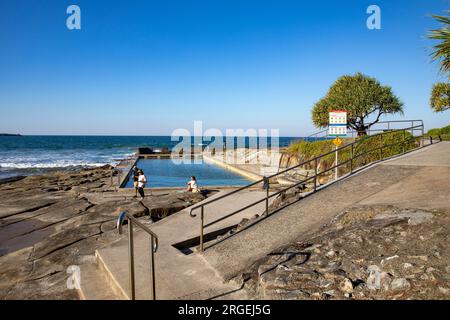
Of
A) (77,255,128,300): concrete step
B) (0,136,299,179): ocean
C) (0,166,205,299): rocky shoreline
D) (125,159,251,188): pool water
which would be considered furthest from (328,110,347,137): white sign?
(0,136,299,179): ocean

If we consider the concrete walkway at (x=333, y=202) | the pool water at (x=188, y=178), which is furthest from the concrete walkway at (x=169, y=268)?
the pool water at (x=188, y=178)

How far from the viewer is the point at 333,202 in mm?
7660

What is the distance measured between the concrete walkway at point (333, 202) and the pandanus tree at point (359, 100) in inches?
830

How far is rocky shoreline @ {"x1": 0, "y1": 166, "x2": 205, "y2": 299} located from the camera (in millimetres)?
5969

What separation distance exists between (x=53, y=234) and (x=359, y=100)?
28446 millimetres

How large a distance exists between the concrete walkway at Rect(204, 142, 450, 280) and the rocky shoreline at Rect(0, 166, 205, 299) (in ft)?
9.76

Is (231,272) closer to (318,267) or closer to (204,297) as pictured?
(204,297)

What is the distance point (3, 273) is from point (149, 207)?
4.67 m

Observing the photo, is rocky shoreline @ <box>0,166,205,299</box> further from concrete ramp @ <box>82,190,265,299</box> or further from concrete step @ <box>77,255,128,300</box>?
concrete ramp @ <box>82,190,265,299</box>

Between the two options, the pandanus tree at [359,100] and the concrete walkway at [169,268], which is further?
the pandanus tree at [359,100]

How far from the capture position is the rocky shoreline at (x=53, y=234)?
5969 millimetres

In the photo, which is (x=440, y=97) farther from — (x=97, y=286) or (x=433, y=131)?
(x=97, y=286)

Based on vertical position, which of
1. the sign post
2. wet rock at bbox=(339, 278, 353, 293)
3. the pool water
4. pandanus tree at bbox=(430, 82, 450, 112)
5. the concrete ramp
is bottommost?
the pool water
